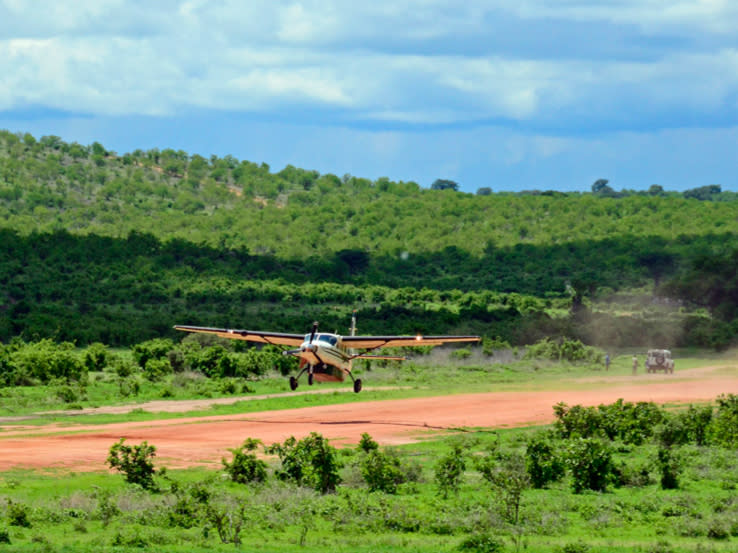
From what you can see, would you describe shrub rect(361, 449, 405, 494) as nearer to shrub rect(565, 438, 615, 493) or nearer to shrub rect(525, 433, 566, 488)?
shrub rect(525, 433, 566, 488)

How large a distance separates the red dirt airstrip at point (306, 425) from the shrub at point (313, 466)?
12.1ft

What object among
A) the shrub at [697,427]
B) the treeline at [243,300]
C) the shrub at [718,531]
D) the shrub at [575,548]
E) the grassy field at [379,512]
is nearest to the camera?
the shrub at [575,548]

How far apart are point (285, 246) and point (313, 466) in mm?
118640

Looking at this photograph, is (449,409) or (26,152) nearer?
(449,409)

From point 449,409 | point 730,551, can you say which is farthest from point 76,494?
point 449,409

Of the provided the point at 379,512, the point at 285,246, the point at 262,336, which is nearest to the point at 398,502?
the point at 379,512

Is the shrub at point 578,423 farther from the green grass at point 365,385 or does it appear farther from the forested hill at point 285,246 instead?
the forested hill at point 285,246

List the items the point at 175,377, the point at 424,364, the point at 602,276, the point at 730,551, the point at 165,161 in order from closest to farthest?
the point at 730,551
the point at 175,377
the point at 424,364
the point at 602,276
the point at 165,161

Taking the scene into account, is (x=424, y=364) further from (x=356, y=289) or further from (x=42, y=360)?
(x=356, y=289)

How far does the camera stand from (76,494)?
2386 centimetres

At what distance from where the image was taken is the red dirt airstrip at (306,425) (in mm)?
31484

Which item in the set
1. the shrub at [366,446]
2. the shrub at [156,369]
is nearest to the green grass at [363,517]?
the shrub at [366,446]

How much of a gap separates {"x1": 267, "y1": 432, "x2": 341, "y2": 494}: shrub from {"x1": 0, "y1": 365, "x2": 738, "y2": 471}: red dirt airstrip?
3691 mm

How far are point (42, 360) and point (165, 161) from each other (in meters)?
144
